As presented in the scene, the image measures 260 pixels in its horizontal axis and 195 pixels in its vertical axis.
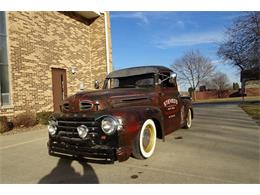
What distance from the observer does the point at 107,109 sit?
4.63m

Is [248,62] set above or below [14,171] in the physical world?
above

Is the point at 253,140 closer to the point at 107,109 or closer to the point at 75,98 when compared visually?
the point at 107,109

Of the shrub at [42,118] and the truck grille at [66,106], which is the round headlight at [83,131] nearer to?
the truck grille at [66,106]

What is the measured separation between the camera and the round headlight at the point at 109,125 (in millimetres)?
4293

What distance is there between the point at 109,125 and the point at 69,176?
41.7 inches

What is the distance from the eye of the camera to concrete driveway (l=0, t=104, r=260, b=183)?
13.5ft

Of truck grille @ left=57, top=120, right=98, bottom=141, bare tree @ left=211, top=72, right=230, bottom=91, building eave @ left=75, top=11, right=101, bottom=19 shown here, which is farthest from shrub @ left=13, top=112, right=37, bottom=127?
bare tree @ left=211, top=72, right=230, bottom=91

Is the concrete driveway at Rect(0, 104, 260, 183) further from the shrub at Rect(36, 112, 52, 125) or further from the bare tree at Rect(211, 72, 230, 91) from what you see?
the bare tree at Rect(211, 72, 230, 91)

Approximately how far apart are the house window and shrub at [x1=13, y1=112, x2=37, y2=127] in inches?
35.1

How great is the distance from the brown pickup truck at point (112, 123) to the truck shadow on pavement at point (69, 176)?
0.96 ft

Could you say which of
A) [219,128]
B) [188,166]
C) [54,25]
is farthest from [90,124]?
[54,25]

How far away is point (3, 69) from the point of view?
10414mm

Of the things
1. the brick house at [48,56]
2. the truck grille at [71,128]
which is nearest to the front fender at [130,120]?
the truck grille at [71,128]

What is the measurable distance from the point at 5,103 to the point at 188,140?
739 centimetres
